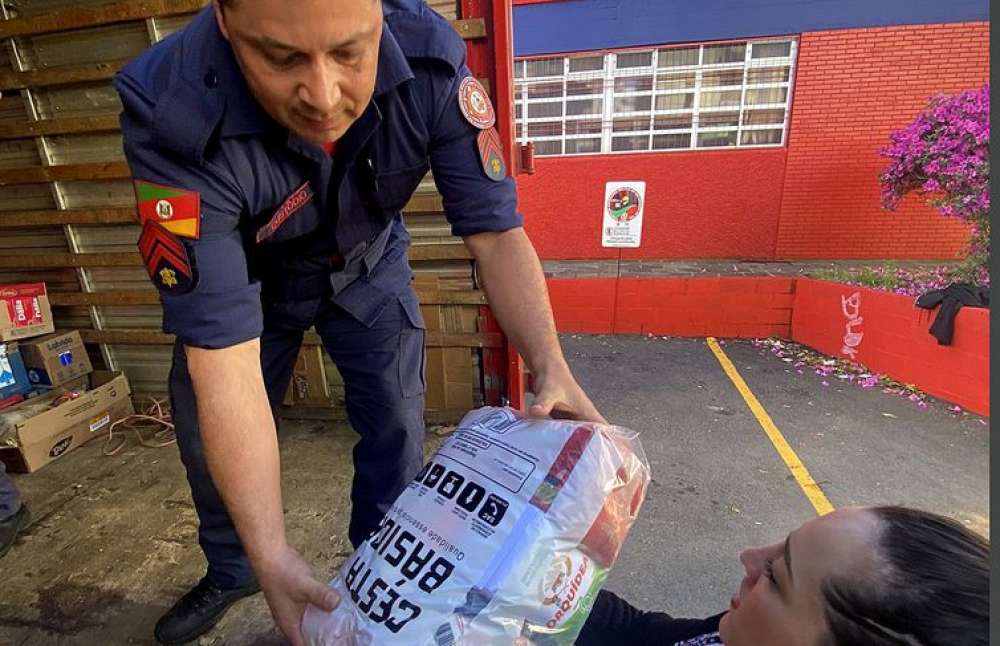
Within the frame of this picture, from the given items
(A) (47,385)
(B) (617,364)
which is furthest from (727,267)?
(A) (47,385)

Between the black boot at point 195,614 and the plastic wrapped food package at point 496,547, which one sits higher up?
the plastic wrapped food package at point 496,547

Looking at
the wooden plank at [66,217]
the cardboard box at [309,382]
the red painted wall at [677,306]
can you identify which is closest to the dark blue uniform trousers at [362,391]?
the cardboard box at [309,382]

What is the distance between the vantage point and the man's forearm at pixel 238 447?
3.56ft

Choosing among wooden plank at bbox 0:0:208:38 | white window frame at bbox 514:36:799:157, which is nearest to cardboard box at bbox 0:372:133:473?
wooden plank at bbox 0:0:208:38

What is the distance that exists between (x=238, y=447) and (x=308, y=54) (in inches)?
29.0

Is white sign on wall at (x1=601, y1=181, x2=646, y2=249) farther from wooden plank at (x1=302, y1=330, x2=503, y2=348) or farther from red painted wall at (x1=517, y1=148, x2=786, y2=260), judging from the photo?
wooden plank at (x1=302, y1=330, x2=503, y2=348)

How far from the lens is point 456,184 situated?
1.50 metres

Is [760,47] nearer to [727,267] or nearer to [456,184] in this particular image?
[727,267]

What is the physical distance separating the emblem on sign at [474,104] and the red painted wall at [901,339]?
3.62m

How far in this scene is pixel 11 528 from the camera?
2453 mm

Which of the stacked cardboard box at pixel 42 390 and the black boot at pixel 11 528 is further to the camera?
the stacked cardboard box at pixel 42 390

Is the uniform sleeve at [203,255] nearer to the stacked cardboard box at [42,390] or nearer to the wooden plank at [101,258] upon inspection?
the wooden plank at [101,258]

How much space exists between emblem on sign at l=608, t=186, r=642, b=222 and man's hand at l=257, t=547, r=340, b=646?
5.18 metres

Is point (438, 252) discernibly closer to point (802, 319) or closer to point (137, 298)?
point (137, 298)
